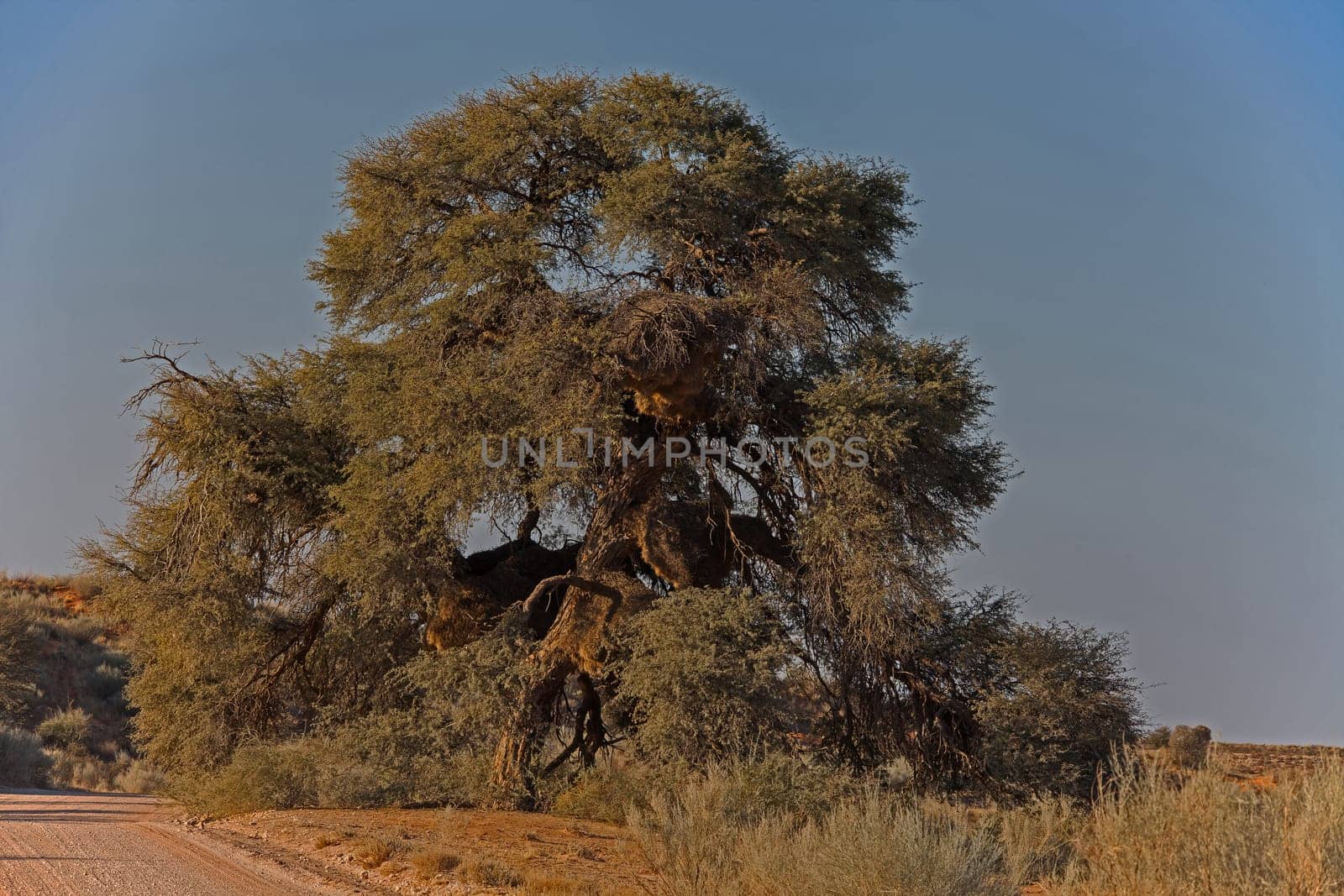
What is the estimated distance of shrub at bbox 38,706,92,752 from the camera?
28062 millimetres

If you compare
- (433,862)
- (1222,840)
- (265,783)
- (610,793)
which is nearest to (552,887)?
(433,862)

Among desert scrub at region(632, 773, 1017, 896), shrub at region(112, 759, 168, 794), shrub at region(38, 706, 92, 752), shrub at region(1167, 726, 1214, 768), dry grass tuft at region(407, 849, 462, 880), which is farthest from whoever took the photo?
shrub at region(38, 706, 92, 752)

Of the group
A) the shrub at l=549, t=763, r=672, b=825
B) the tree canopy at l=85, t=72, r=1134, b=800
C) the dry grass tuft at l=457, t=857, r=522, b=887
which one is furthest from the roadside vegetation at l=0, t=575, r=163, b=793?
the dry grass tuft at l=457, t=857, r=522, b=887

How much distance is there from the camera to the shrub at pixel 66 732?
28.1 metres

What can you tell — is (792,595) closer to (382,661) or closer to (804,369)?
(804,369)

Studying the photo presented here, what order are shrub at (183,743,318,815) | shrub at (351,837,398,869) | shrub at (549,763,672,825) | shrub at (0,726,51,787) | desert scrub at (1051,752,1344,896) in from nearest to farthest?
desert scrub at (1051,752,1344,896) → shrub at (351,837,398,869) → shrub at (549,763,672,825) → shrub at (183,743,318,815) → shrub at (0,726,51,787)

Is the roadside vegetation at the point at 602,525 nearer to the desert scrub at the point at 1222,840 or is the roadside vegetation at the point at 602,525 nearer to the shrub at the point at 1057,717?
the shrub at the point at 1057,717

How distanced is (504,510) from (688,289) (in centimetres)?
435

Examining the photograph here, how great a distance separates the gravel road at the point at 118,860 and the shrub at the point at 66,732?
13.4 metres

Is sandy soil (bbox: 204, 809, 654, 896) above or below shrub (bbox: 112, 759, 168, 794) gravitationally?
above

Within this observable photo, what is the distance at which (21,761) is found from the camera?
23.2 metres

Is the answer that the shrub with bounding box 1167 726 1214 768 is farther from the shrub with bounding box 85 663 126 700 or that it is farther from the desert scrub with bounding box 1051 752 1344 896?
the shrub with bounding box 85 663 126 700

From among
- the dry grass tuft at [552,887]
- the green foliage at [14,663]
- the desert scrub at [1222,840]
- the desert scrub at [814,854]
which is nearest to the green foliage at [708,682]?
the desert scrub at [814,854]

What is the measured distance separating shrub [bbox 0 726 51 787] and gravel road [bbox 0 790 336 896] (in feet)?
25.2
